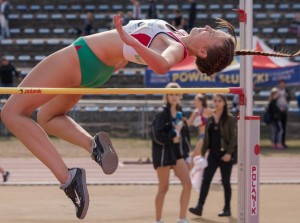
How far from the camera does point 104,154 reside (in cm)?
653

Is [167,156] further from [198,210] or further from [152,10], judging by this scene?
[152,10]

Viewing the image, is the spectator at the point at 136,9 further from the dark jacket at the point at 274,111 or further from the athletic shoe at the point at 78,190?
the athletic shoe at the point at 78,190

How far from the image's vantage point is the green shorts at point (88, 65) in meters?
6.38

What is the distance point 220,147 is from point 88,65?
17.7ft

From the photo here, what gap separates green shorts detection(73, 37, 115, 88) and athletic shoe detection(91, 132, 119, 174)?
392 mm

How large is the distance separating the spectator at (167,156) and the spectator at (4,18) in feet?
49.9

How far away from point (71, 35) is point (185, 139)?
14.6 meters

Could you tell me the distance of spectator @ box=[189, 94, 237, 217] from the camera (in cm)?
1152

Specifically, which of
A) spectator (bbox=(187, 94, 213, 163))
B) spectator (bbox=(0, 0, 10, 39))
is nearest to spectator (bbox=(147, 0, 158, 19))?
spectator (bbox=(0, 0, 10, 39))

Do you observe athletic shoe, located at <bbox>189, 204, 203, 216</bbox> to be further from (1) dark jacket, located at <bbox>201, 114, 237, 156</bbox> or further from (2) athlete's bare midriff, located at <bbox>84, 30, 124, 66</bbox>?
(2) athlete's bare midriff, located at <bbox>84, 30, 124, 66</bbox>

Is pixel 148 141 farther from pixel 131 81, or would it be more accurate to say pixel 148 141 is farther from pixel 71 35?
pixel 71 35

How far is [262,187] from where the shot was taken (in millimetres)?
13617

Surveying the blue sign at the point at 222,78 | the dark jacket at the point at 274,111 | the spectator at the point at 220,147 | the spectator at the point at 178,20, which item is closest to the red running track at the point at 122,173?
the dark jacket at the point at 274,111

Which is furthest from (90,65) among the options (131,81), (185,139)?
(131,81)
